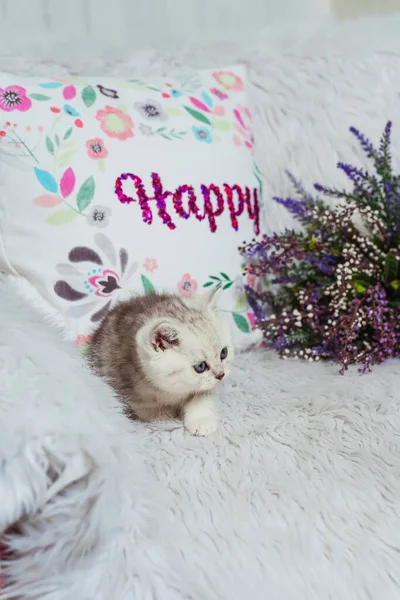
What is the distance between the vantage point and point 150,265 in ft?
3.61

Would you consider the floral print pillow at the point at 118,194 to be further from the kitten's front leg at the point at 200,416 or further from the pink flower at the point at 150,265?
the kitten's front leg at the point at 200,416

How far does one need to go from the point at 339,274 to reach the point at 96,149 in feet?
1.57

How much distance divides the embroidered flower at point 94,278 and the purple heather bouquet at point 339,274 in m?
0.25

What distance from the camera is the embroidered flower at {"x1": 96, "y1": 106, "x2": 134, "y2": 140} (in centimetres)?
112

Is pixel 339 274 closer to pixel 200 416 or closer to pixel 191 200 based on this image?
pixel 191 200

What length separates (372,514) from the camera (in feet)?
2.09

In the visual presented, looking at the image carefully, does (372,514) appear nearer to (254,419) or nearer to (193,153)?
(254,419)

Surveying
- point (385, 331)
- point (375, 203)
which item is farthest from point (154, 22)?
point (385, 331)

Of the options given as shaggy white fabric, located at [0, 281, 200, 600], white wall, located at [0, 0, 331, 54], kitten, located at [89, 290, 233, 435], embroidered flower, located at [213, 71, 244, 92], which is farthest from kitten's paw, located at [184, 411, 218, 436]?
white wall, located at [0, 0, 331, 54]

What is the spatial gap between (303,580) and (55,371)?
12.7 inches

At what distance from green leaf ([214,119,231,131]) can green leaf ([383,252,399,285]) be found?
399mm

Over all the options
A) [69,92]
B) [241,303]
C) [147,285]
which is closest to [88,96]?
[69,92]

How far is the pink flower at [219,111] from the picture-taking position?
1238 millimetres

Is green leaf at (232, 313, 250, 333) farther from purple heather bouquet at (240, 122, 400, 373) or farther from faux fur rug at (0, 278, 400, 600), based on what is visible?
faux fur rug at (0, 278, 400, 600)
